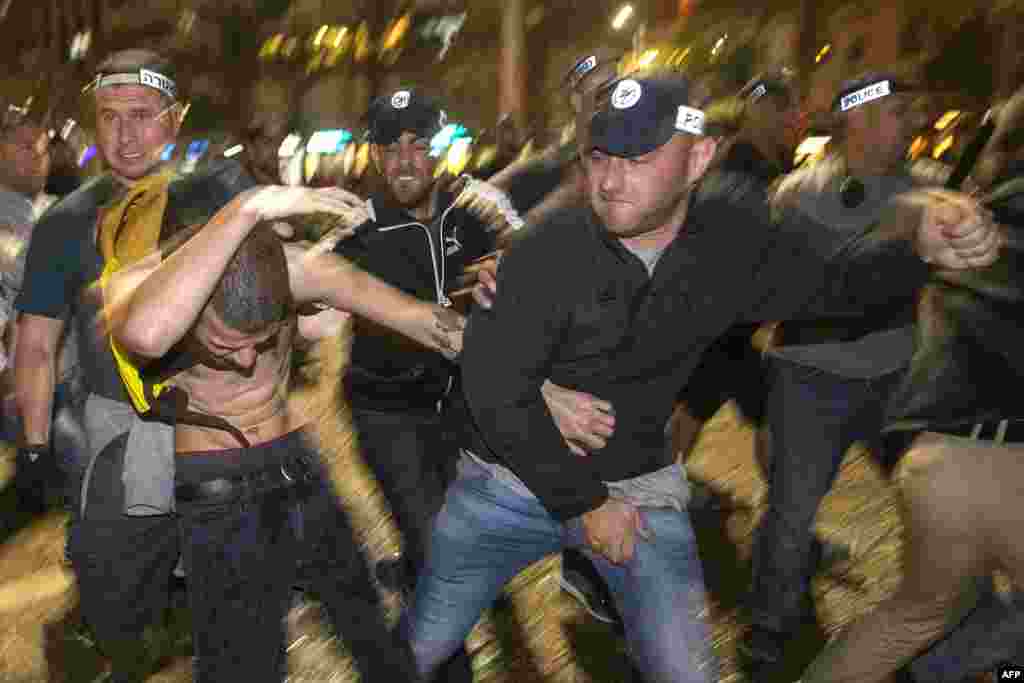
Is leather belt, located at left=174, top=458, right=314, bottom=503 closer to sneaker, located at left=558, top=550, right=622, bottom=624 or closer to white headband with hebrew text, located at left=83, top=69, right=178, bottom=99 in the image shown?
sneaker, located at left=558, top=550, right=622, bottom=624

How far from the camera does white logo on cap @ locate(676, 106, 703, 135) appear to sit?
266 centimetres

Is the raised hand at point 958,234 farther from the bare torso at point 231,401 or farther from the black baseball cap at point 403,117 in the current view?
the black baseball cap at point 403,117

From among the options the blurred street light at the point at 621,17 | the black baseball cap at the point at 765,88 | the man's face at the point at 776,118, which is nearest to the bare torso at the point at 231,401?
the man's face at the point at 776,118

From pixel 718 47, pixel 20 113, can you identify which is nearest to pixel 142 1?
pixel 718 47

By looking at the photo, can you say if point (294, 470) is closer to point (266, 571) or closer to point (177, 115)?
point (266, 571)

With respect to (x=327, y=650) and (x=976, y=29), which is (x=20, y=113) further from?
(x=976, y=29)

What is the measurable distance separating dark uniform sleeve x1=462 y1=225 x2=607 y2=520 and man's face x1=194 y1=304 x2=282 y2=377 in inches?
19.2

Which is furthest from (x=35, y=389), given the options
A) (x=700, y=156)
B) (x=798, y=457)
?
(x=798, y=457)

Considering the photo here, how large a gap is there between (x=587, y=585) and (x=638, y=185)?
113cm

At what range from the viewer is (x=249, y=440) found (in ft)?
9.08

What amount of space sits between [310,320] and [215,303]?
565 millimetres

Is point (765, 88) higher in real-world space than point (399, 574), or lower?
higher

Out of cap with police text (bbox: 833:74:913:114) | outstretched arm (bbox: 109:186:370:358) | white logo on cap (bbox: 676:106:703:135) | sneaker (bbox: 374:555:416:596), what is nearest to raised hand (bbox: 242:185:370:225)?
outstretched arm (bbox: 109:186:370:358)

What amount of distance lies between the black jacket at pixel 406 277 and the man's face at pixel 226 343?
57.7 inches
